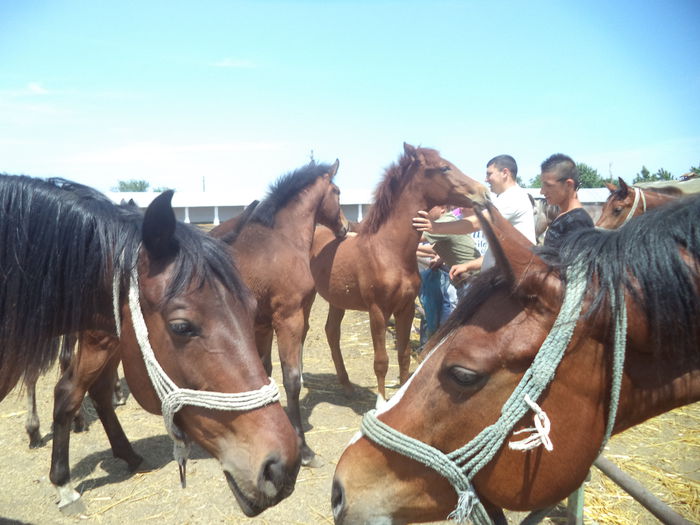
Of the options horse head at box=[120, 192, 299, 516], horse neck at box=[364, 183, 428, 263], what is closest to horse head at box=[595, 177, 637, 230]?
horse neck at box=[364, 183, 428, 263]

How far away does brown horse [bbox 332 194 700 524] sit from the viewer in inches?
47.7

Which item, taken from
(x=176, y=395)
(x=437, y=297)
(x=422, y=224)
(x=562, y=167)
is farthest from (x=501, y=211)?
(x=176, y=395)

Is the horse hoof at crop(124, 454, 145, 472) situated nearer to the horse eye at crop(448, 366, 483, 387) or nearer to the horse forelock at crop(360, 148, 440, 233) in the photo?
the horse forelock at crop(360, 148, 440, 233)

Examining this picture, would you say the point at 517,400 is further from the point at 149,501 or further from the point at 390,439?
the point at 149,501

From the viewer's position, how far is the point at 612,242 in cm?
131

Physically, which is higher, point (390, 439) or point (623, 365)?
point (623, 365)

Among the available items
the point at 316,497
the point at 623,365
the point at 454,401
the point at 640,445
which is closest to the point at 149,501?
the point at 316,497

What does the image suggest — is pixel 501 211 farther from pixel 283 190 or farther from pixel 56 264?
pixel 56 264

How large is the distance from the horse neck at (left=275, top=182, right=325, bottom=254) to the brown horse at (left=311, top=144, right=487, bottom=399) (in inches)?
31.0

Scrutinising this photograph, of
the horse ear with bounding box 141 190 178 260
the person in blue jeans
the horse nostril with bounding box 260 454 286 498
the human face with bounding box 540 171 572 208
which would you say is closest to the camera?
the horse nostril with bounding box 260 454 286 498

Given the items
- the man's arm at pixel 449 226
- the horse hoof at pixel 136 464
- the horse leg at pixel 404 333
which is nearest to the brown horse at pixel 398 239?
the horse leg at pixel 404 333

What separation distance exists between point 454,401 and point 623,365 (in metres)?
0.50

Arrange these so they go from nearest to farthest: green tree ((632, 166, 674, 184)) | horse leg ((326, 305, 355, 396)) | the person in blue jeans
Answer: horse leg ((326, 305, 355, 396))
the person in blue jeans
green tree ((632, 166, 674, 184))

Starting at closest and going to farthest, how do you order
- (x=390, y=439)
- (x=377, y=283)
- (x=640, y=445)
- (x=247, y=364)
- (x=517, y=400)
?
(x=517, y=400) < (x=390, y=439) < (x=247, y=364) < (x=640, y=445) < (x=377, y=283)
